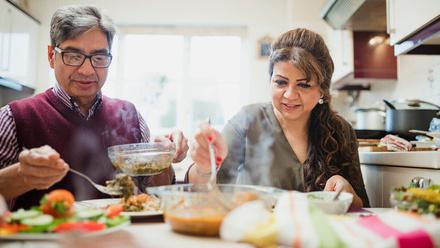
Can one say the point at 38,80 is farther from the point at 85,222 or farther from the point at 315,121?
the point at 85,222

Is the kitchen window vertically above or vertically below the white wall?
below

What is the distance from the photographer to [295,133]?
1.67m

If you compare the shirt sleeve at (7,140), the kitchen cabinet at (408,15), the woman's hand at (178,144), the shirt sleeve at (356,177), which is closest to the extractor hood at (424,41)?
→ the kitchen cabinet at (408,15)

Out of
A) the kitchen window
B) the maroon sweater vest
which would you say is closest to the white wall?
the kitchen window

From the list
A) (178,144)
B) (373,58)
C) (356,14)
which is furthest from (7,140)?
(373,58)

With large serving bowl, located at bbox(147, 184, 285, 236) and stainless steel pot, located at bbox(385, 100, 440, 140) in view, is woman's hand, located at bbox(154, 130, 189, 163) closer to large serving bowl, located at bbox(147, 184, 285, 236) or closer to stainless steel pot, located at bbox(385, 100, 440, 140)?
large serving bowl, located at bbox(147, 184, 285, 236)

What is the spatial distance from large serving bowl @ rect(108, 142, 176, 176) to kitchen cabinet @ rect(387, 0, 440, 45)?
1.34 metres

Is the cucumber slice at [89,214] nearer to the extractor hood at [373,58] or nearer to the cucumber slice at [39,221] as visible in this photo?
the cucumber slice at [39,221]

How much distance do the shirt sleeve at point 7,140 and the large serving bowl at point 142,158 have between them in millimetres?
508

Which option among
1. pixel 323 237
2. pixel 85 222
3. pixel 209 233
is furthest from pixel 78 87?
pixel 323 237

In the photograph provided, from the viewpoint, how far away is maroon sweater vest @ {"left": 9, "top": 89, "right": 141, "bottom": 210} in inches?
56.0

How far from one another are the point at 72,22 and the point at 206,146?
84 centimetres

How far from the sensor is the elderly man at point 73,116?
1.40 m

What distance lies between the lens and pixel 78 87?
4.85ft
